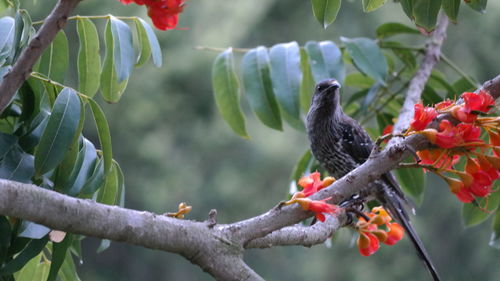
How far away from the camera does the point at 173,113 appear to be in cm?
1440

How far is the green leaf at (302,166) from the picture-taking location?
3604 millimetres

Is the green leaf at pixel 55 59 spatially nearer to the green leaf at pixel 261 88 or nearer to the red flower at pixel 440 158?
A: the green leaf at pixel 261 88

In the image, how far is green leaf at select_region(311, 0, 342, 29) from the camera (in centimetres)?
188

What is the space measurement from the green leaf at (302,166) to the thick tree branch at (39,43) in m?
2.19

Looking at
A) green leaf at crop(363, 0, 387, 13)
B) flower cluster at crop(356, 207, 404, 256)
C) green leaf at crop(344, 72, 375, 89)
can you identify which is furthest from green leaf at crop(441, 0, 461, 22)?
green leaf at crop(344, 72, 375, 89)

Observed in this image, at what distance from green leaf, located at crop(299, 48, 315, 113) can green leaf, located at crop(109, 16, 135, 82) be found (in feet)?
4.27

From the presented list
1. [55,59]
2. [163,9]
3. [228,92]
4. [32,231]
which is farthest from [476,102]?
[228,92]

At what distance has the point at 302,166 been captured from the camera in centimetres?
372

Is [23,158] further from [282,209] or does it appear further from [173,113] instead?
[173,113]

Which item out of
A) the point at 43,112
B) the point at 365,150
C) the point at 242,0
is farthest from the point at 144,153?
the point at 43,112

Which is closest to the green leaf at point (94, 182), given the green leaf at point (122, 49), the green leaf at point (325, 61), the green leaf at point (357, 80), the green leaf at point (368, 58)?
the green leaf at point (122, 49)

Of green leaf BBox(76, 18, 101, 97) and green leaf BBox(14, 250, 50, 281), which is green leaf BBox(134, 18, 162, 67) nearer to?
green leaf BBox(76, 18, 101, 97)

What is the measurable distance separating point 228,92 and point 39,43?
1779 millimetres

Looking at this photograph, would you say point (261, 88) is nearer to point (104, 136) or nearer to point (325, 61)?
point (325, 61)
